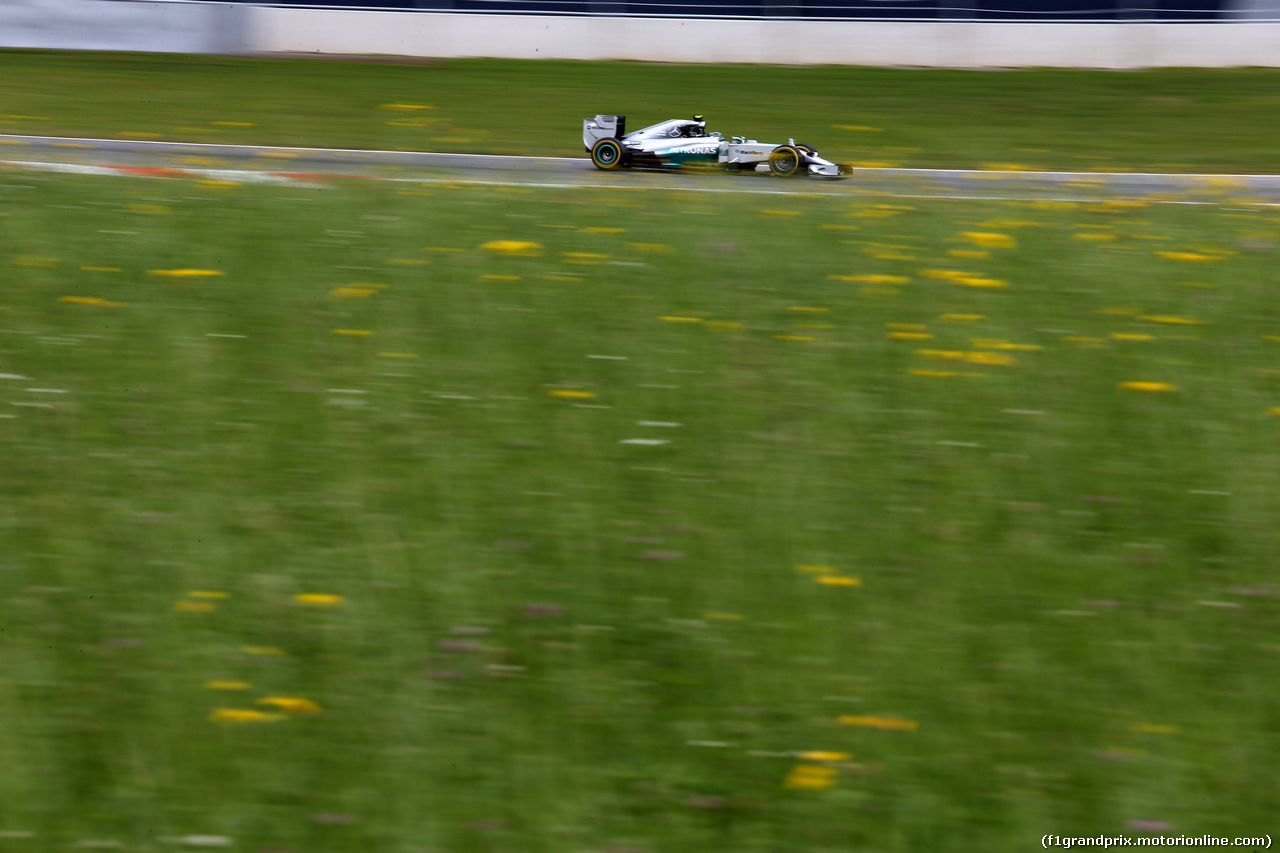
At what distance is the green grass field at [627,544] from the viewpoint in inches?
112

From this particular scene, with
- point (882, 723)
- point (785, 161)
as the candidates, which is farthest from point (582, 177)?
point (882, 723)

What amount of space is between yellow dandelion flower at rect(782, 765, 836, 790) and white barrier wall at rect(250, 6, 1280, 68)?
74.5ft

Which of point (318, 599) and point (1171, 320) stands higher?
point (1171, 320)

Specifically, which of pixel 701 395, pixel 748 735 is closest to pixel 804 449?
pixel 701 395

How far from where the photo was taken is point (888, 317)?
5.32 m

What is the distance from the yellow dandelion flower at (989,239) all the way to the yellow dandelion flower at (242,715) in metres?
4.67

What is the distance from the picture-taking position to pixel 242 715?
3.00 meters

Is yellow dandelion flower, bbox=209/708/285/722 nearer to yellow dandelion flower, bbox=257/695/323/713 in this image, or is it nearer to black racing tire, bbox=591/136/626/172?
yellow dandelion flower, bbox=257/695/323/713

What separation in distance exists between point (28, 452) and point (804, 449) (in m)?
2.77

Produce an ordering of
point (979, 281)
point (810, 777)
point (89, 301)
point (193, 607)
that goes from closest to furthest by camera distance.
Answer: point (810, 777) < point (193, 607) < point (89, 301) < point (979, 281)

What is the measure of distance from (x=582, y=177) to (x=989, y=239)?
5122 mm

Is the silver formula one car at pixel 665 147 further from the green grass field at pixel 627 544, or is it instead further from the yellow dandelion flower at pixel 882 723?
the yellow dandelion flower at pixel 882 723

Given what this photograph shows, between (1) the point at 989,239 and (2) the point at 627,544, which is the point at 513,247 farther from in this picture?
(2) the point at 627,544

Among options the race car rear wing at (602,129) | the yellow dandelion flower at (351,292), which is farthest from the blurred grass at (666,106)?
the yellow dandelion flower at (351,292)
